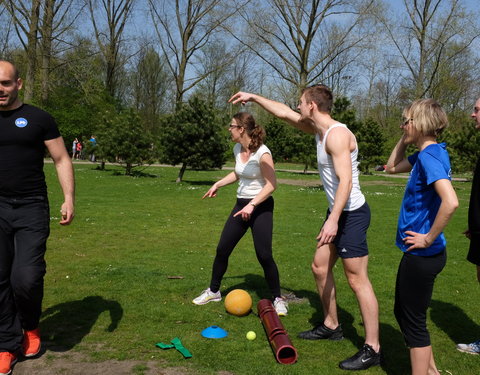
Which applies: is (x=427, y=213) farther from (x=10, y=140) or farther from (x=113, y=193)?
(x=113, y=193)

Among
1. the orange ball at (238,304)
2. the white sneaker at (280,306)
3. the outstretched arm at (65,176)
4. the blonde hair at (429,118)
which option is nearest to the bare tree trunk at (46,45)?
the outstretched arm at (65,176)

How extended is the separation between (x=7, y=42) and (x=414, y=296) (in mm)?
47352

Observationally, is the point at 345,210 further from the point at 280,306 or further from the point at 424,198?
the point at 280,306

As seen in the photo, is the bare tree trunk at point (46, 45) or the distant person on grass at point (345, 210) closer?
the distant person on grass at point (345, 210)

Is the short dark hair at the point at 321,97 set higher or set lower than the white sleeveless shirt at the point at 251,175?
higher

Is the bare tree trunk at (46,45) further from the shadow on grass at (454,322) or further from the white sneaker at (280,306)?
the shadow on grass at (454,322)

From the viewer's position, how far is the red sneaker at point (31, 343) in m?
3.92

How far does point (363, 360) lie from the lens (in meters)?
3.86

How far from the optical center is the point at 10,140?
12.4 ft

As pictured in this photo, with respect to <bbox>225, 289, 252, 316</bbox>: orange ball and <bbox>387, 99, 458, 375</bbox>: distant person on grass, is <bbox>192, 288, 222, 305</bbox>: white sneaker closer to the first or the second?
<bbox>225, 289, 252, 316</bbox>: orange ball

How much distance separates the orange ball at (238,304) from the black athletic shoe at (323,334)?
0.74 meters

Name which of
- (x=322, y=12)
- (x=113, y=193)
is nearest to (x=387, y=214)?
(x=113, y=193)

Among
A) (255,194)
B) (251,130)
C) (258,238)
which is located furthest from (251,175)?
(258,238)

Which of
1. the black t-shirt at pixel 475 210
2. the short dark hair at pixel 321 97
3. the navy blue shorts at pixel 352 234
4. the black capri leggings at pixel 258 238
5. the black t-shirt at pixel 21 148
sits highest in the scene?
the short dark hair at pixel 321 97
